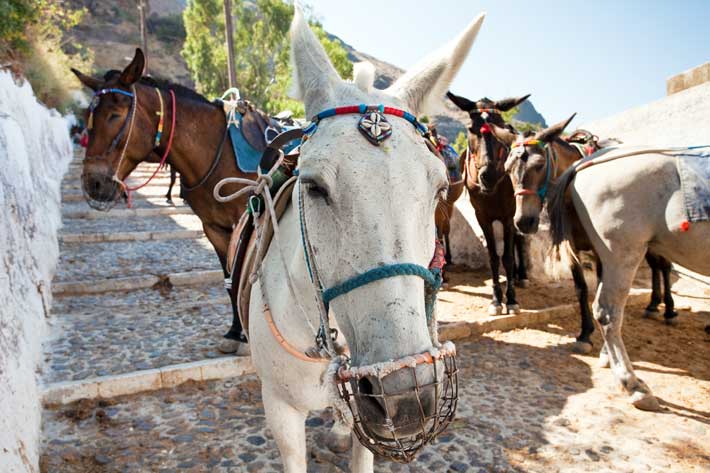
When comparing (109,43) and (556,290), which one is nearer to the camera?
(556,290)

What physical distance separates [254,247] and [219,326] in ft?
10.2

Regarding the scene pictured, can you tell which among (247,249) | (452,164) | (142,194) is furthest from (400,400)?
(142,194)

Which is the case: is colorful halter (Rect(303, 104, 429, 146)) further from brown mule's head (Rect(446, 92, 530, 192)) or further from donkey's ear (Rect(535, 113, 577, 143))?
brown mule's head (Rect(446, 92, 530, 192))

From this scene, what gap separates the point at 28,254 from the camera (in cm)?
430

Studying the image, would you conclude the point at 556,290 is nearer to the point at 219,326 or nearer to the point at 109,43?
the point at 219,326

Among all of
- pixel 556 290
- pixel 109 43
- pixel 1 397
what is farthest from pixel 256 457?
pixel 109 43

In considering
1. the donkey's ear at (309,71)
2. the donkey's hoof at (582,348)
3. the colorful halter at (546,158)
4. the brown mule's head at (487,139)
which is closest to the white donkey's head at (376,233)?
the donkey's ear at (309,71)

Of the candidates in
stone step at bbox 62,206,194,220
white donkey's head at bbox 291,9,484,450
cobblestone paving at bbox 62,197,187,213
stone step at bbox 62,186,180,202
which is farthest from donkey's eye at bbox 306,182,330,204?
stone step at bbox 62,186,180,202

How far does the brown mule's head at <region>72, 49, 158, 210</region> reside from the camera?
12.3 feet

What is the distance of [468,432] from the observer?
125 inches

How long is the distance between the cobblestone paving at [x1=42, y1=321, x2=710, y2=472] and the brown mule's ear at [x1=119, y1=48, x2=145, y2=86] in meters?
2.77

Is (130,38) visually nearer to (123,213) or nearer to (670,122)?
(123,213)

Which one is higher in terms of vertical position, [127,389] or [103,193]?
[103,193]

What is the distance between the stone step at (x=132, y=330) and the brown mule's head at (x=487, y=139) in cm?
371
